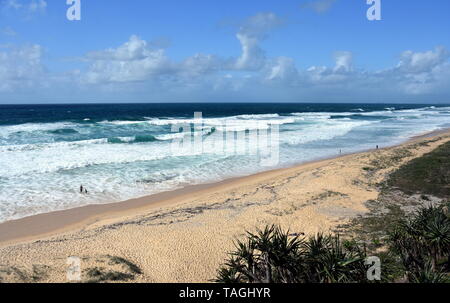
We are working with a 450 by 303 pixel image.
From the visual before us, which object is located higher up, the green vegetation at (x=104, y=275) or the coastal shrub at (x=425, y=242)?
the coastal shrub at (x=425, y=242)

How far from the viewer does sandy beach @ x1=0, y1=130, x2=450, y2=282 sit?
9.37 m

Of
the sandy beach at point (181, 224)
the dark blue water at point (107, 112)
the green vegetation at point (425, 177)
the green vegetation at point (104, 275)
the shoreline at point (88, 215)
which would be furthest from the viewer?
the dark blue water at point (107, 112)

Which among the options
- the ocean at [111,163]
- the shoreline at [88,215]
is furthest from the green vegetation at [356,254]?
the ocean at [111,163]

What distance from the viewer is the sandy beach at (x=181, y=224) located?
30.7ft

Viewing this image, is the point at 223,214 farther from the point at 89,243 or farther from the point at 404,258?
the point at 404,258

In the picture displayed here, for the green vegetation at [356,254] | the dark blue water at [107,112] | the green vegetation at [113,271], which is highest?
the dark blue water at [107,112]

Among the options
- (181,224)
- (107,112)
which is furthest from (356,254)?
(107,112)

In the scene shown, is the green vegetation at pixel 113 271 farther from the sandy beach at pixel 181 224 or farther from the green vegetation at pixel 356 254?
the green vegetation at pixel 356 254

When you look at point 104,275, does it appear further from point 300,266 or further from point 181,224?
point 300,266

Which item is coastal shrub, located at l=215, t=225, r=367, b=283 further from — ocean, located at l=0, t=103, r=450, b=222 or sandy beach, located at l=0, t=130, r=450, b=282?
ocean, located at l=0, t=103, r=450, b=222

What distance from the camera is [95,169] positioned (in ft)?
68.5

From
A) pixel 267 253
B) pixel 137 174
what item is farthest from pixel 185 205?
pixel 267 253

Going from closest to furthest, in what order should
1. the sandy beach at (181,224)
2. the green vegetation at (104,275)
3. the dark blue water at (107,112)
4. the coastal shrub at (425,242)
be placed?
the coastal shrub at (425,242)
the green vegetation at (104,275)
the sandy beach at (181,224)
the dark blue water at (107,112)

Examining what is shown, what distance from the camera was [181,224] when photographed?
40.8 feet
